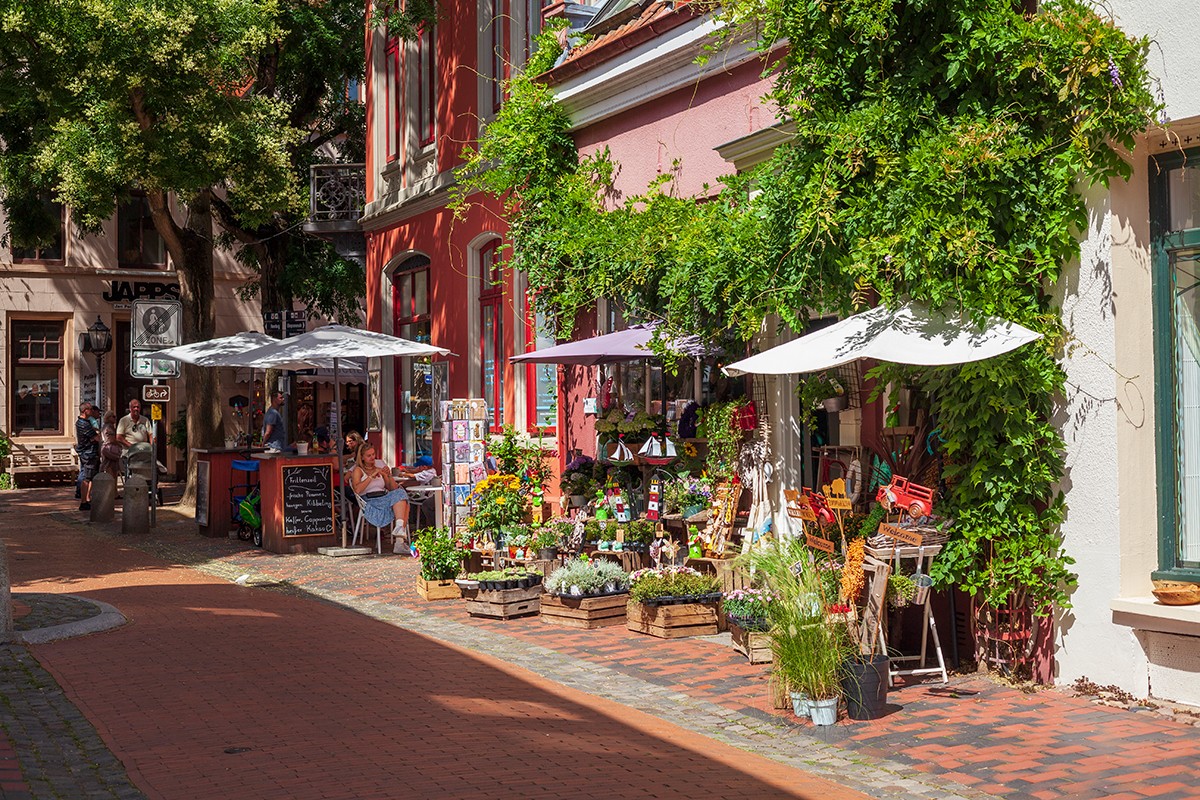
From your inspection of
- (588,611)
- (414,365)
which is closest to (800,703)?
(588,611)

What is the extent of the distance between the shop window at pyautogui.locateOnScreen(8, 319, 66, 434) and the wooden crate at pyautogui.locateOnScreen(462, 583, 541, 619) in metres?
22.5

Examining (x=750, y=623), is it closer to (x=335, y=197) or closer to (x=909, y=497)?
(x=909, y=497)

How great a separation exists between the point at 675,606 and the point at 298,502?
7.59 m

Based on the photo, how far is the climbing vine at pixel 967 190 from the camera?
806 centimetres

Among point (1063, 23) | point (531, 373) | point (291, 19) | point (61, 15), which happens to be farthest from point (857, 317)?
point (291, 19)

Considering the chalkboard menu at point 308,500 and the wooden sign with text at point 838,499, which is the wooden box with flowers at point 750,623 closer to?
the wooden sign with text at point 838,499

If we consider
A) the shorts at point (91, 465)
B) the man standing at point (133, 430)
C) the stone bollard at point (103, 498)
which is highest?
the man standing at point (133, 430)

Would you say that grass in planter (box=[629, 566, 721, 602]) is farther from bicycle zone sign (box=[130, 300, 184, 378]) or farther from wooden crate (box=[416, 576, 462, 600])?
bicycle zone sign (box=[130, 300, 184, 378])

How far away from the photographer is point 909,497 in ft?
28.0

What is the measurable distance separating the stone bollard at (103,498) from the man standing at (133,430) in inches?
25.3

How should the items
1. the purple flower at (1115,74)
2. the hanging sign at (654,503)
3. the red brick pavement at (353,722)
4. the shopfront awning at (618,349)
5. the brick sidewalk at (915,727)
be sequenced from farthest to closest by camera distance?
the hanging sign at (654,503)
the shopfront awning at (618,349)
the purple flower at (1115,74)
the brick sidewalk at (915,727)
the red brick pavement at (353,722)

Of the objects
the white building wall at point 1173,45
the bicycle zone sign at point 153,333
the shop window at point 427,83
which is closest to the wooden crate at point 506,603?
the white building wall at point 1173,45

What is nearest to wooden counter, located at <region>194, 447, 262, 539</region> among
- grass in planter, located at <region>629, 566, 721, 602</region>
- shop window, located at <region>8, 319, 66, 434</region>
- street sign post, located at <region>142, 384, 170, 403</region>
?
street sign post, located at <region>142, 384, 170, 403</region>

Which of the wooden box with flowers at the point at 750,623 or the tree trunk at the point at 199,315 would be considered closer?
the wooden box with flowers at the point at 750,623
